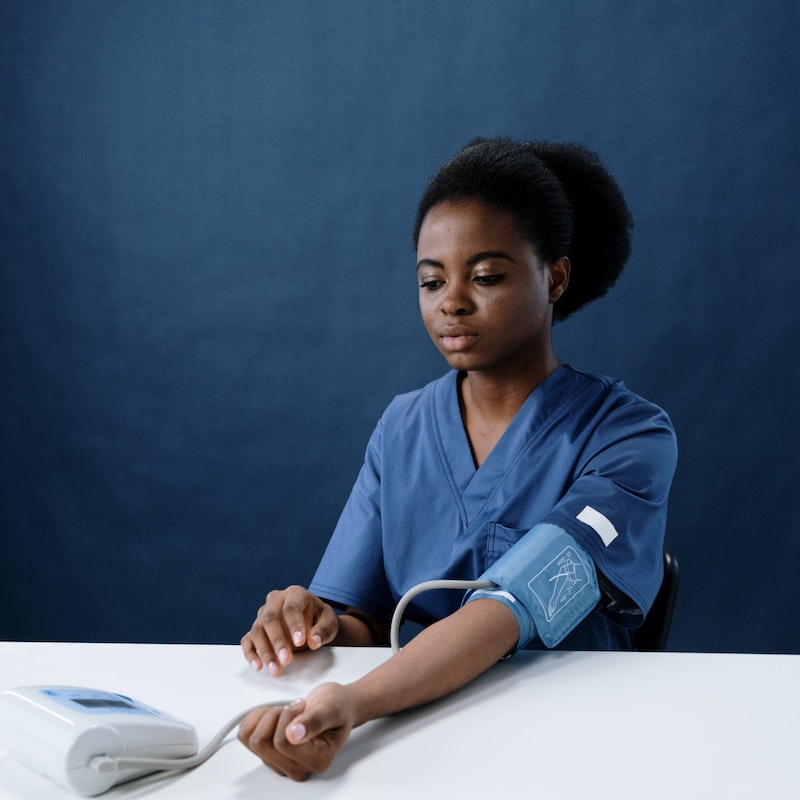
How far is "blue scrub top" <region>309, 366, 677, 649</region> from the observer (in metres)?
1.03

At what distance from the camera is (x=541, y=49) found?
222cm

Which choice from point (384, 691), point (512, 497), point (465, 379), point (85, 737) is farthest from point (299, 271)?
point (85, 737)

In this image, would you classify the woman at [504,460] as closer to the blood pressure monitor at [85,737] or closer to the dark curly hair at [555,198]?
the dark curly hair at [555,198]

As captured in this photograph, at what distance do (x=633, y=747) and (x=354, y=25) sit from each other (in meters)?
1.96

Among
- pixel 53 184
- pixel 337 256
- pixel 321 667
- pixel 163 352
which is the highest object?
pixel 53 184

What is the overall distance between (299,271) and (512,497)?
4.31 ft

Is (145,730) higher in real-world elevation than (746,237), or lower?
lower

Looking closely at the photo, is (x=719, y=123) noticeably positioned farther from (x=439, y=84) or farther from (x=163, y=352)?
(x=163, y=352)

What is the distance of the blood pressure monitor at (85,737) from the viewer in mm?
669

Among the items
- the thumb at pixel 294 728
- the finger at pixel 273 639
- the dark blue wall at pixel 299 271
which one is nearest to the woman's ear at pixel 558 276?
the finger at pixel 273 639

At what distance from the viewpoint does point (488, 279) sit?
1183 mm

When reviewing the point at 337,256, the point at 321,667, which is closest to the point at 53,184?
the point at 337,256

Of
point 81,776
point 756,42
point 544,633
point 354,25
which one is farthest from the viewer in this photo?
point 354,25

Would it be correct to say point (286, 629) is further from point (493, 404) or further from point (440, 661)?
A: point (493, 404)
